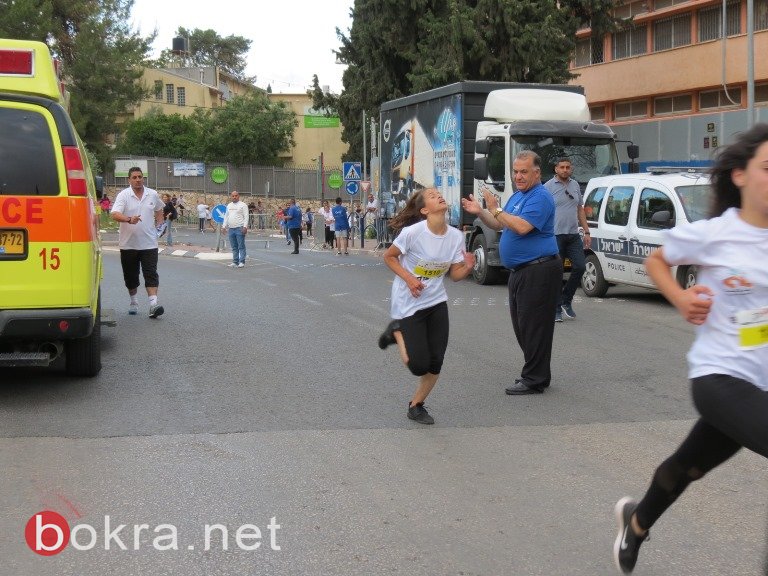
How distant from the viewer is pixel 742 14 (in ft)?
112

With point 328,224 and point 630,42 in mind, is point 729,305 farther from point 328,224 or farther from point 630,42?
point 630,42

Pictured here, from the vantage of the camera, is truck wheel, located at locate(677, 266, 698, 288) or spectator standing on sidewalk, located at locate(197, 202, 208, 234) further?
spectator standing on sidewalk, located at locate(197, 202, 208, 234)

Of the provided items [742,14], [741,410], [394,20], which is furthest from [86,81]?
[741,410]

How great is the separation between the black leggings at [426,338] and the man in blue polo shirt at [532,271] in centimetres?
113

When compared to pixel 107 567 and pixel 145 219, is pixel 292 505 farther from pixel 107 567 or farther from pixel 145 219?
pixel 145 219

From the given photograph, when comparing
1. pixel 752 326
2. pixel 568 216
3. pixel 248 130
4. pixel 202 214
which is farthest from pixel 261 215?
pixel 752 326

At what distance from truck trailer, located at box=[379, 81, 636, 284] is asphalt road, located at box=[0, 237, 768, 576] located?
672 cm

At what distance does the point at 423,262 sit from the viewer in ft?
23.2

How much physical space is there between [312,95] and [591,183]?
26.8m

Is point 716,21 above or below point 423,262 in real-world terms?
above

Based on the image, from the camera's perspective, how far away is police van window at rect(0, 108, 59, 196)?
24.5ft

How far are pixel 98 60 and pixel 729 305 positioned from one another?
57.9 m

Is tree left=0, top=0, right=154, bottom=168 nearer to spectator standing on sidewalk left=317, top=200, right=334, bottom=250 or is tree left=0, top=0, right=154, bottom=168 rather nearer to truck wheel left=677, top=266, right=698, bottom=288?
spectator standing on sidewalk left=317, top=200, right=334, bottom=250

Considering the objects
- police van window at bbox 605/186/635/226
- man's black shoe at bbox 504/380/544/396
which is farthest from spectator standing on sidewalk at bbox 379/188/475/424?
police van window at bbox 605/186/635/226
